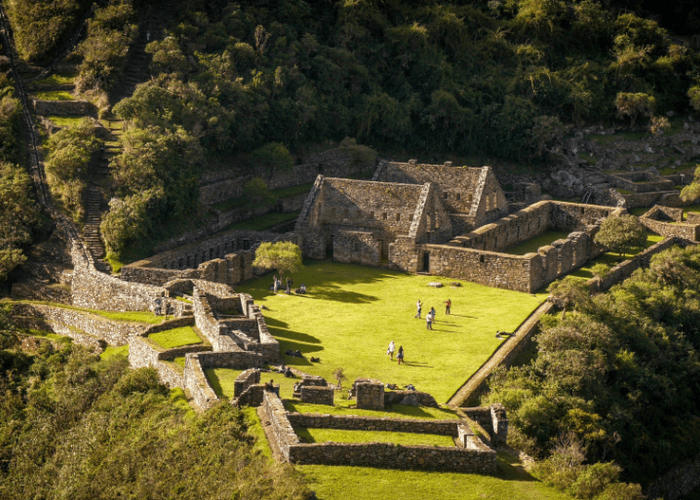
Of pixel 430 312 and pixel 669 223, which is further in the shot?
pixel 669 223

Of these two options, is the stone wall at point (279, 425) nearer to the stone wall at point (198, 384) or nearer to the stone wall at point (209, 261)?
the stone wall at point (198, 384)

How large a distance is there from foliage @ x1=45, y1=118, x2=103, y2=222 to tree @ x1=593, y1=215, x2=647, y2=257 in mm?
32544

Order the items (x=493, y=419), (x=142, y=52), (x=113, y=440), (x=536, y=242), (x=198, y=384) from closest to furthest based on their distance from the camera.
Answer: (x=198, y=384) < (x=113, y=440) < (x=493, y=419) < (x=536, y=242) < (x=142, y=52)

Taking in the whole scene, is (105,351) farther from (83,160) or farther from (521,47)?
(521,47)

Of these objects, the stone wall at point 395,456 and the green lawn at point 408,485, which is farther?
the stone wall at point 395,456

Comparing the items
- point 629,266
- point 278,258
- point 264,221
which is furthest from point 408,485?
point 264,221

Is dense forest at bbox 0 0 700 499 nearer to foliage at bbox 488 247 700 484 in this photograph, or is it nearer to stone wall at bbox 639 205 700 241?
foliage at bbox 488 247 700 484

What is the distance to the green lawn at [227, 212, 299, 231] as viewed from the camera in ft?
211

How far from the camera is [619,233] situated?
6200cm

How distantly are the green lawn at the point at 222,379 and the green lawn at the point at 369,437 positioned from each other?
440 cm

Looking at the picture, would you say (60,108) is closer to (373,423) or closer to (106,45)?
(106,45)

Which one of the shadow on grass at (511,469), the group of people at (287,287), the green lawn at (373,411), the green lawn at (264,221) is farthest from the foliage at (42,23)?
the shadow on grass at (511,469)

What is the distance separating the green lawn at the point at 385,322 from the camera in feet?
137

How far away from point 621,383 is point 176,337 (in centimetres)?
2159
